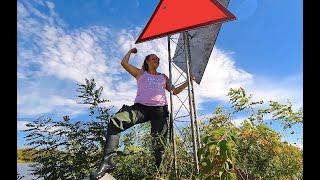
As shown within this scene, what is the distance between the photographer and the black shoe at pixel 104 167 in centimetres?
502

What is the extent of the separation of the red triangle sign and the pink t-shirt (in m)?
0.52

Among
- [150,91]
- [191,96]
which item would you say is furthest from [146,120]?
[191,96]

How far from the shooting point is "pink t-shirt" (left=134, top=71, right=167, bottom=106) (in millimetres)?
5355

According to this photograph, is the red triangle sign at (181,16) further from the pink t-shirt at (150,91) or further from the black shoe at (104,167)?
the black shoe at (104,167)

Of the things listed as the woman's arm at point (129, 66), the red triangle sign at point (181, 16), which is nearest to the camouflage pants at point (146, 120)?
the woman's arm at point (129, 66)

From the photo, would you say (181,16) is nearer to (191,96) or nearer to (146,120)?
(191,96)

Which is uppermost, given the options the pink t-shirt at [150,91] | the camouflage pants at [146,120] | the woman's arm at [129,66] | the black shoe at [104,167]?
the woman's arm at [129,66]

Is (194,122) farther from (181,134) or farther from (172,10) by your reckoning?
(172,10)

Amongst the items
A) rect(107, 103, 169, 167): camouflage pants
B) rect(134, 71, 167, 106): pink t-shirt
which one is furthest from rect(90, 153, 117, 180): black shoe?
rect(134, 71, 167, 106): pink t-shirt

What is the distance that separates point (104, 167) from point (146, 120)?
776mm

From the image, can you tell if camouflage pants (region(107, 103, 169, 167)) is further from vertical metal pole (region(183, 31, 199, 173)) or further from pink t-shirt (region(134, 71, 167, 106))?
vertical metal pole (region(183, 31, 199, 173))

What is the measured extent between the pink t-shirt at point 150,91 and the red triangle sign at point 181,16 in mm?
522
